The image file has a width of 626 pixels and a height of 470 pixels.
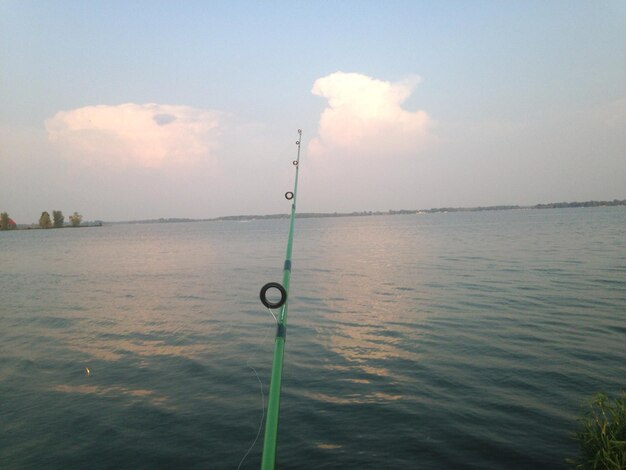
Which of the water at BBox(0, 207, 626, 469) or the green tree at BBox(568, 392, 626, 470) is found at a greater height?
the green tree at BBox(568, 392, 626, 470)

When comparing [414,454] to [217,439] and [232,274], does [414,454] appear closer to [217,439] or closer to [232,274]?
[217,439]

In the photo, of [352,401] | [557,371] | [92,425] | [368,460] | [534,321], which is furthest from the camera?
[534,321]

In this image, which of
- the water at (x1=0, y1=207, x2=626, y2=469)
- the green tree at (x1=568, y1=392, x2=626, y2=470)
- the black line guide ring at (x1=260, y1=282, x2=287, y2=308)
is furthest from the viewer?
the water at (x1=0, y1=207, x2=626, y2=469)

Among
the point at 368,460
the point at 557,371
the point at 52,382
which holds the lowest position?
the point at 52,382

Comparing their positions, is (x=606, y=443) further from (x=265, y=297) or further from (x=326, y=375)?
(x=326, y=375)

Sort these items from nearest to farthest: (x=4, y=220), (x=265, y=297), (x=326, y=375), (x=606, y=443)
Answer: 1. (x=265, y=297)
2. (x=606, y=443)
3. (x=326, y=375)
4. (x=4, y=220)

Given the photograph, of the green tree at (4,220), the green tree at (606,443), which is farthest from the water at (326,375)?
the green tree at (4,220)

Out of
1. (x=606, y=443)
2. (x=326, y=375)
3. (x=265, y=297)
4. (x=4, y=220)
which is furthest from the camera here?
(x=4, y=220)

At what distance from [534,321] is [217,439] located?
9983 millimetres

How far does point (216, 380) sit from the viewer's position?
8.84 m

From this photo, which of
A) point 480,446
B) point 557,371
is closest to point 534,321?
point 557,371

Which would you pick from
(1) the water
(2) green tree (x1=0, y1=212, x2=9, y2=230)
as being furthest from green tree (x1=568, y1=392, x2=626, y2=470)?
(2) green tree (x1=0, y1=212, x2=9, y2=230)

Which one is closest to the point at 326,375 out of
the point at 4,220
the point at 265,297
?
the point at 265,297

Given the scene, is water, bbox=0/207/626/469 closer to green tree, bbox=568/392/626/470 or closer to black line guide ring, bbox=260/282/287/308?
green tree, bbox=568/392/626/470
